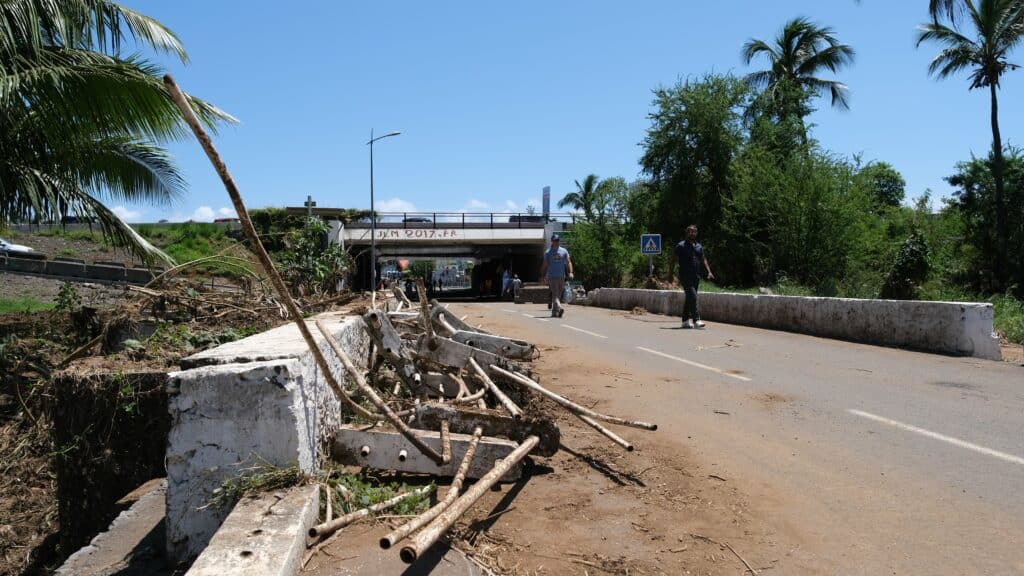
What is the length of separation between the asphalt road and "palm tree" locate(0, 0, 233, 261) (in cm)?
717

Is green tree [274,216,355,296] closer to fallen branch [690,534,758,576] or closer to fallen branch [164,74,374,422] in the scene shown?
fallen branch [164,74,374,422]

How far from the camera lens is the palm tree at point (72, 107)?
365 inches

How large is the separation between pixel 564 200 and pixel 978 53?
44108 millimetres

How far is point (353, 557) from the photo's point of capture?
290 centimetres

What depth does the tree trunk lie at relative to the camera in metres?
28.0

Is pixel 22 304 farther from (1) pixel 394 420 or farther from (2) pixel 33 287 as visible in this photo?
(1) pixel 394 420

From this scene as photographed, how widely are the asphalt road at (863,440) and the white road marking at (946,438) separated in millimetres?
11

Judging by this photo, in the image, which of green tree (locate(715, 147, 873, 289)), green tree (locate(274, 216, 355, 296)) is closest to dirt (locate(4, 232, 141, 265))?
green tree (locate(274, 216, 355, 296))

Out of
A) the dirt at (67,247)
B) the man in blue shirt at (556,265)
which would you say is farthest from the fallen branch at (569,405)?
the dirt at (67,247)

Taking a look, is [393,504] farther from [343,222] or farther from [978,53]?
[343,222]

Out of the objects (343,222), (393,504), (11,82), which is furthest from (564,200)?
(393,504)

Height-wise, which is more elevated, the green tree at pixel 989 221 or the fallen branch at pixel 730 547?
the green tree at pixel 989 221

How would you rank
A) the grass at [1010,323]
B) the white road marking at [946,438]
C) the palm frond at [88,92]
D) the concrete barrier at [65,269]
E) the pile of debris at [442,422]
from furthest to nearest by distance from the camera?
the concrete barrier at [65,269] → the grass at [1010,323] → the palm frond at [88,92] → the white road marking at [946,438] → the pile of debris at [442,422]

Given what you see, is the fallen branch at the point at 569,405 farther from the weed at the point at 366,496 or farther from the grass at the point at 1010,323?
the grass at the point at 1010,323
